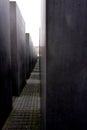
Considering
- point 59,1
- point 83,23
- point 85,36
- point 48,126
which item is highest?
point 59,1

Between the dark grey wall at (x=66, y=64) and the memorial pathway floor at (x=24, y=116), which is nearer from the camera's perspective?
the dark grey wall at (x=66, y=64)

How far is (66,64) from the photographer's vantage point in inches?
89.3

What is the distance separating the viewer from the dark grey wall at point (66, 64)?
86.9 inches

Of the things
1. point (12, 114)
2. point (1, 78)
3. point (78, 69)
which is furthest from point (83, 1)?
point (12, 114)

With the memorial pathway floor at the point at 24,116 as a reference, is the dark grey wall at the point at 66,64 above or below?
above

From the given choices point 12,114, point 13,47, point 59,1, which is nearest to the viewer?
A: point 59,1

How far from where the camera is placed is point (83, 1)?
223cm

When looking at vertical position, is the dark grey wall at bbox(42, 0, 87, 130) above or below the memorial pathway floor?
above

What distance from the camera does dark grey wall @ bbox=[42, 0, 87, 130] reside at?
7.24 ft

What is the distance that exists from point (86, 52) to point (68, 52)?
0.68 feet

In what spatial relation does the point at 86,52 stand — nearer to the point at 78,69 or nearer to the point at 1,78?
the point at 78,69

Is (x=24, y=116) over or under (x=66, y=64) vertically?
under

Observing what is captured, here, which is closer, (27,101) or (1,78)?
(1,78)

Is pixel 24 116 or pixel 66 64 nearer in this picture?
pixel 66 64
